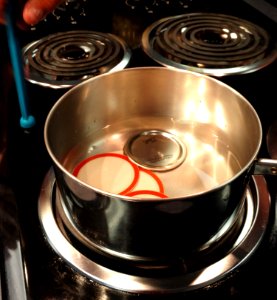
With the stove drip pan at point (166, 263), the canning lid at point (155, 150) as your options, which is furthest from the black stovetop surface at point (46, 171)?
the canning lid at point (155, 150)

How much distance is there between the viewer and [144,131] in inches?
29.7

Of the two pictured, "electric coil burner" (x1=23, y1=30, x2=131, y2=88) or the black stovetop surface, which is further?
"electric coil burner" (x1=23, y1=30, x2=131, y2=88)

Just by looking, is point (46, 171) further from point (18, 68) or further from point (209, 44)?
point (209, 44)

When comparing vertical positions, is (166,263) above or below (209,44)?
A: below

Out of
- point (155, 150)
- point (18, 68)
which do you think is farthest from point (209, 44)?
point (18, 68)

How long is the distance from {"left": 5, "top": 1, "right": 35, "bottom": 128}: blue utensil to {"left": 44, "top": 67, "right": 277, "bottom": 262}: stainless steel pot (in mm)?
73

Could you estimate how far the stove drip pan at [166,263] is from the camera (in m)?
0.50

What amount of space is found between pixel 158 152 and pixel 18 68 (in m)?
0.27

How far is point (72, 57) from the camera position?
0.81 metres

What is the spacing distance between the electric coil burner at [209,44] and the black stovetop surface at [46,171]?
3cm

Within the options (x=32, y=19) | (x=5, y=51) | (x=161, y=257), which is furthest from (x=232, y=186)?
(x=5, y=51)

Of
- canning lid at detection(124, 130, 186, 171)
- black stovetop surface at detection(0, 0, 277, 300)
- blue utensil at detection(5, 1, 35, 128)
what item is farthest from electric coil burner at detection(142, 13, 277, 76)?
blue utensil at detection(5, 1, 35, 128)

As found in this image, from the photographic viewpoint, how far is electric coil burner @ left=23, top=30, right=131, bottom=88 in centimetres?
75

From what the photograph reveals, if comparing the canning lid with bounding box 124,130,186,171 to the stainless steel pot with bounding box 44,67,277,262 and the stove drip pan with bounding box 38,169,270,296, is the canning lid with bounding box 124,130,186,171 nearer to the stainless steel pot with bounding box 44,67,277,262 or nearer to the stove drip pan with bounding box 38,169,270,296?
the stainless steel pot with bounding box 44,67,277,262
